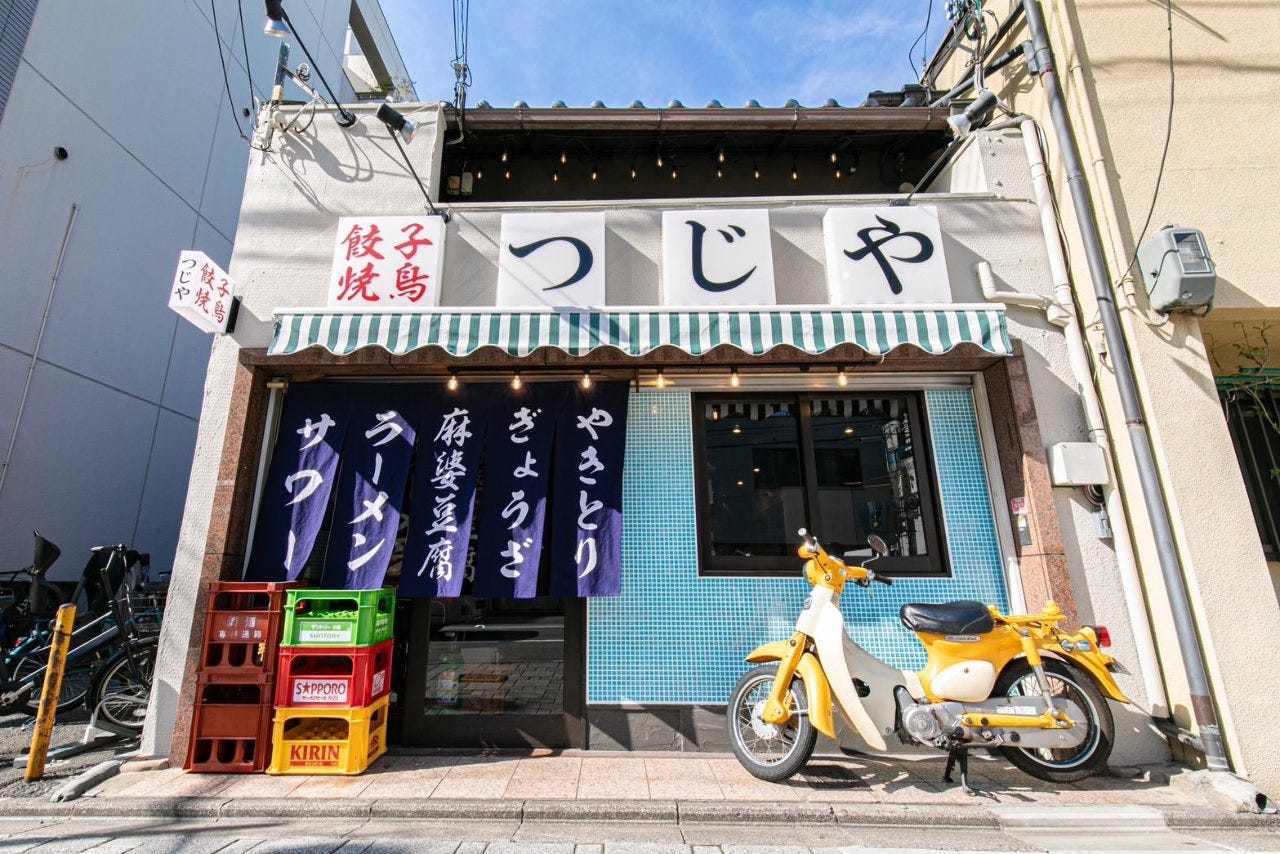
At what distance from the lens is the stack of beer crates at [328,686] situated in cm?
410

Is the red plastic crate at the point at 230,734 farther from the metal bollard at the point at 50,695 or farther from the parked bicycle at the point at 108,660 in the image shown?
the parked bicycle at the point at 108,660

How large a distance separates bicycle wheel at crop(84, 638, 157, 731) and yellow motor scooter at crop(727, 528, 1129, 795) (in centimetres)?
553

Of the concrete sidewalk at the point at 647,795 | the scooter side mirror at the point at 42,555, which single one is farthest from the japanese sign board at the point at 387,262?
the scooter side mirror at the point at 42,555

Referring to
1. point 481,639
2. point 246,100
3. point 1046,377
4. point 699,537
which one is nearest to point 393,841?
point 481,639

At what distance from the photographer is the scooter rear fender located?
3744 mm

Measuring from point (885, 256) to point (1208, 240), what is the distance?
269 cm

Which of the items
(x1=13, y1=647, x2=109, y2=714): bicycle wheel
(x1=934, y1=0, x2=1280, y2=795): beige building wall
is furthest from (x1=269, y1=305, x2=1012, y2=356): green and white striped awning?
(x1=13, y1=647, x2=109, y2=714): bicycle wheel

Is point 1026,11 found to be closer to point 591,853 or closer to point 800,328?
point 800,328

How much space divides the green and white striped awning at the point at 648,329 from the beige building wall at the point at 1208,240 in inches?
54.7

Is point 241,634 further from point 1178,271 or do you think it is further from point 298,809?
point 1178,271

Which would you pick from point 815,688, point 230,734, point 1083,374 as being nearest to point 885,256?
point 1083,374

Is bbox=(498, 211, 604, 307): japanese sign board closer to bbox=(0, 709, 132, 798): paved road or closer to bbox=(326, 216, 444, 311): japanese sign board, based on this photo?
bbox=(326, 216, 444, 311): japanese sign board

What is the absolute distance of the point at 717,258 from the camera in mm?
5074

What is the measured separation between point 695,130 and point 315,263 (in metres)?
4.26
